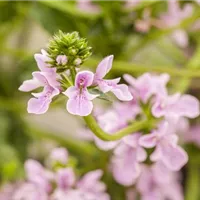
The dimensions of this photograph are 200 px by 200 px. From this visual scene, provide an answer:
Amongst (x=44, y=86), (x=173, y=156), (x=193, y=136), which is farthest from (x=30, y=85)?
(x=193, y=136)

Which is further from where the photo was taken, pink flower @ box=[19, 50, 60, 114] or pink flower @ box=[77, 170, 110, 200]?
pink flower @ box=[77, 170, 110, 200]

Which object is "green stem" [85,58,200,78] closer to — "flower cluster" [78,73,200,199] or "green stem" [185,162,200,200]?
"flower cluster" [78,73,200,199]

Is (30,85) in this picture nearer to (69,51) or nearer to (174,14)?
(69,51)

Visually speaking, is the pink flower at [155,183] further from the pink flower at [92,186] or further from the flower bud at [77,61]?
the flower bud at [77,61]

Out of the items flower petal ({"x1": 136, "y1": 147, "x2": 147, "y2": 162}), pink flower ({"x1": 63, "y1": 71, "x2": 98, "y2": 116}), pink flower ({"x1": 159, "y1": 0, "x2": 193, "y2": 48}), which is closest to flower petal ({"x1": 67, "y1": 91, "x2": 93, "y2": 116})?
pink flower ({"x1": 63, "y1": 71, "x2": 98, "y2": 116})

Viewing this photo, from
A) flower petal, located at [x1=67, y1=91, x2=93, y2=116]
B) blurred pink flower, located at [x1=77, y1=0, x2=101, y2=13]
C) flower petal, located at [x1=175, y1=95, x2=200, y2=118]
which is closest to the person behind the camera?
flower petal, located at [x1=67, y1=91, x2=93, y2=116]

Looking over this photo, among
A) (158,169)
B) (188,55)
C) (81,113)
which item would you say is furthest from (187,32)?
(81,113)
